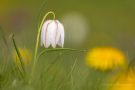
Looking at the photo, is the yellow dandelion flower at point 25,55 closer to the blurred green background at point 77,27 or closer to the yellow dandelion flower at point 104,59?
the blurred green background at point 77,27

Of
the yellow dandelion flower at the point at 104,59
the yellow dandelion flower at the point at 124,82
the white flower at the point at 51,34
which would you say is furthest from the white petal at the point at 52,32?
the yellow dandelion flower at the point at 124,82

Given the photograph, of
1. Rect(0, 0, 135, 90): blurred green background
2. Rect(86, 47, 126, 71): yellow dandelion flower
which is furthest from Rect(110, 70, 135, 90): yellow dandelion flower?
Rect(86, 47, 126, 71): yellow dandelion flower

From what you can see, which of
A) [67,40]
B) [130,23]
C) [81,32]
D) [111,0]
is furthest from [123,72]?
[111,0]

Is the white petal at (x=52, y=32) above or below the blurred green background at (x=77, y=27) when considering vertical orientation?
above

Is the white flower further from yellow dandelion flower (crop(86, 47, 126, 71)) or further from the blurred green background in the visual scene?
yellow dandelion flower (crop(86, 47, 126, 71))

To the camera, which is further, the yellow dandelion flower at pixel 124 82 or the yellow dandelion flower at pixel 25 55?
the yellow dandelion flower at pixel 25 55

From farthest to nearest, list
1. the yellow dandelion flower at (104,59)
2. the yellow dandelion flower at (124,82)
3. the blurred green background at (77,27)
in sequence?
1. the yellow dandelion flower at (104,59)
2. the blurred green background at (77,27)
3. the yellow dandelion flower at (124,82)
